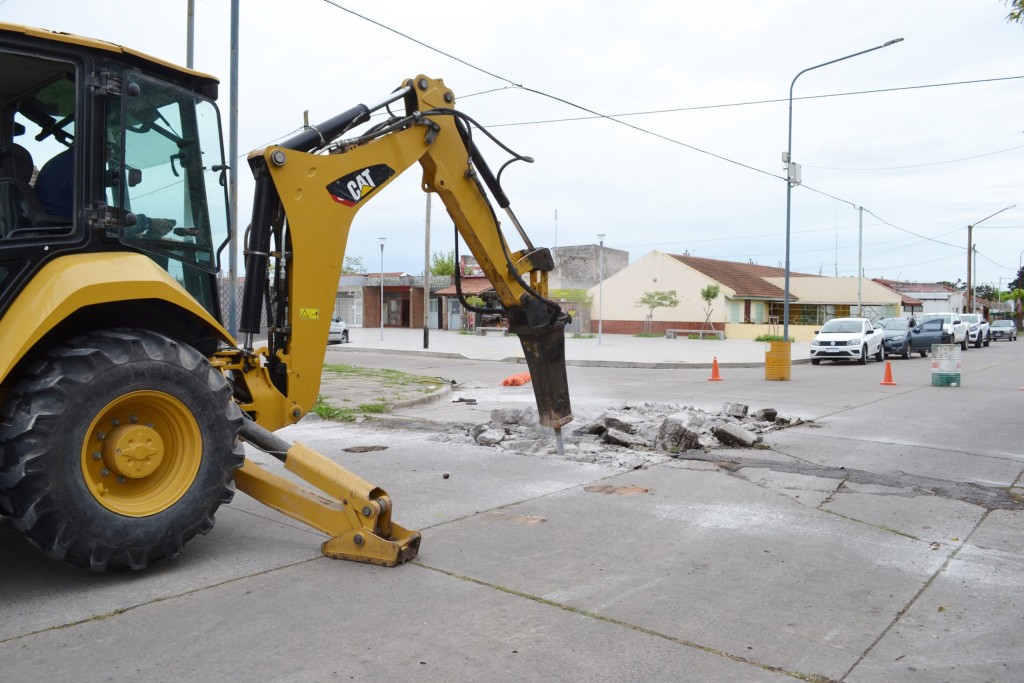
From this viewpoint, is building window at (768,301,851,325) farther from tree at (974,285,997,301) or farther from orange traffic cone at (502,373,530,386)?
tree at (974,285,997,301)

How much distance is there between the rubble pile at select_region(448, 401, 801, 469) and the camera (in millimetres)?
9273

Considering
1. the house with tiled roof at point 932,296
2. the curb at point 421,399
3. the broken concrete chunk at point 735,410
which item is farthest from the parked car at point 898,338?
the house with tiled roof at point 932,296

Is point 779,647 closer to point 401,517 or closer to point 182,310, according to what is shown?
point 401,517

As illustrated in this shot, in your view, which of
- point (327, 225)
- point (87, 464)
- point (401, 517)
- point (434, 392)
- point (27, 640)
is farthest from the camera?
point (434, 392)

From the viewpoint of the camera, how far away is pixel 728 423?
33.9 ft

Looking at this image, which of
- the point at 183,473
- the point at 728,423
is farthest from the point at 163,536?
the point at 728,423

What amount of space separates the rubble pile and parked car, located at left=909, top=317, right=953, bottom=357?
2301cm

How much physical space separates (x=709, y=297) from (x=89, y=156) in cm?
5089

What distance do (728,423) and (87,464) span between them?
772 cm

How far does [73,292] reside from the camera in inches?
177

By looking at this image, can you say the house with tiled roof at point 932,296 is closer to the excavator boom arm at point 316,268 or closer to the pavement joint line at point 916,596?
the pavement joint line at point 916,596

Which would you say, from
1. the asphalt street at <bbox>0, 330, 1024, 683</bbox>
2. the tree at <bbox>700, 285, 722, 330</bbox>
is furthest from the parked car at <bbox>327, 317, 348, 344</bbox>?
the asphalt street at <bbox>0, 330, 1024, 683</bbox>

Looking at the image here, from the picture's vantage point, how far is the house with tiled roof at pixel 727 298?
54594mm

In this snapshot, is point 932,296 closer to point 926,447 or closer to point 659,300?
point 659,300
